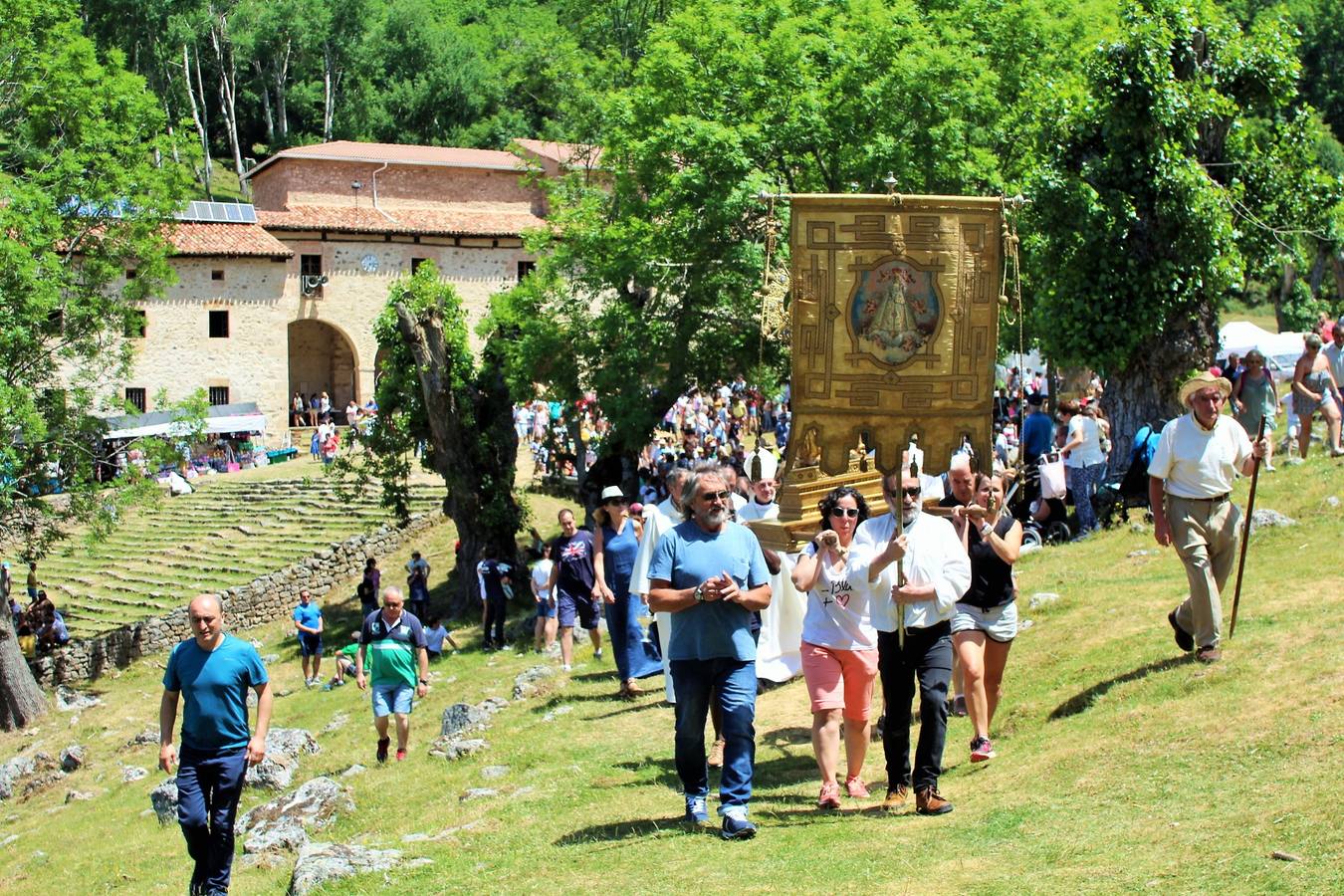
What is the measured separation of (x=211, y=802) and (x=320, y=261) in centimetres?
4366

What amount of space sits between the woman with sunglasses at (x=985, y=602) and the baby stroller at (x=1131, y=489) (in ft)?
14.3

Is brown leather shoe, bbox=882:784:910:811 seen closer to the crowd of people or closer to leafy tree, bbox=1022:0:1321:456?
leafy tree, bbox=1022:0:1321:456

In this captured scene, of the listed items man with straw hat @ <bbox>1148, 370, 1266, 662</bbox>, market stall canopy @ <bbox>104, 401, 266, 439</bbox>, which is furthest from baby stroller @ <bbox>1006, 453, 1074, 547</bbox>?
market stall canopy @ <bbox>104, 401, 266, 439</bbox>

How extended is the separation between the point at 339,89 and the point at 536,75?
9.05 metres

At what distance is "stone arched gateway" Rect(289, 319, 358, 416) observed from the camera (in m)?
53.8

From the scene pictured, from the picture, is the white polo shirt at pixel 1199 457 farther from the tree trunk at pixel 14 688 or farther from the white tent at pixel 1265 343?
the white tent at pixel 1265 343

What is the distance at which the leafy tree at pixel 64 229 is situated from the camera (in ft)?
83.6

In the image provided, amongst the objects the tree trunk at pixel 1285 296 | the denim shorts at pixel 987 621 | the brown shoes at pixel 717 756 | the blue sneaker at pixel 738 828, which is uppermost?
the tree trunk at pixel 1285 296

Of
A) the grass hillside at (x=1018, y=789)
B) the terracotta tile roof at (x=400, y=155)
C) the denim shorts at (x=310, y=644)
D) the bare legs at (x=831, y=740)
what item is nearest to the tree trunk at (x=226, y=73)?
the terracotta tile roof at (x=400, y=155)

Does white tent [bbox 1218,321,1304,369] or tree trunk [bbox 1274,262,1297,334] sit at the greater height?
tree trunk [bbox 1274,262,1297,334]

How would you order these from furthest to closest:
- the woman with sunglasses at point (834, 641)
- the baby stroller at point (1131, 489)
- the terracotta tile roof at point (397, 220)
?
the terracotta tile roof at point (397, 220), the baby stroller at point (1131, 489), the woman with sunglasses at point (834, 641)

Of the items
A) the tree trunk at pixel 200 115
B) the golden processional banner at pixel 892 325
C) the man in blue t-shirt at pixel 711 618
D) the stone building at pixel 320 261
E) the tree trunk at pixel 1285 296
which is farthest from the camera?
the tree trunk at pixel 200 115

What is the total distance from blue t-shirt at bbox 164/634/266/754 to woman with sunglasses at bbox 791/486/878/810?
10.4 feet

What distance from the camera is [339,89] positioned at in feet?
232
